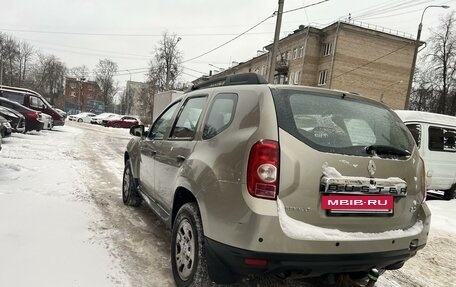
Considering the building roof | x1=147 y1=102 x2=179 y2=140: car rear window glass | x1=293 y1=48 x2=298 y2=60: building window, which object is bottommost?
x1=147 y1=102 x2=179 y2=140: car rear window glass

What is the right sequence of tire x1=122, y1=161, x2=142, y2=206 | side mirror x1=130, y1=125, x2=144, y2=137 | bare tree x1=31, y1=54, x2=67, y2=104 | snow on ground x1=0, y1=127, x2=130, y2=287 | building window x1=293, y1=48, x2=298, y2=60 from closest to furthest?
snow on ground x1=0, y1=127, x2=130, y2=287 < side mirror x1=130, y1=125, x2=144, y2=137 < tire x1=122, y1=161, x2=142, y2=206 < building window x1=293, y1=48, x2=298, y2=60 < bare tree x1=31, y1=54, x2=67, y2=104

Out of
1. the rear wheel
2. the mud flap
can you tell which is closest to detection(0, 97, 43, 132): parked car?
the rear wheel

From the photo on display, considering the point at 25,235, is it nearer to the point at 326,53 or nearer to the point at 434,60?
the point at 326,53

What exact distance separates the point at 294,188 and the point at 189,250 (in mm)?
1131

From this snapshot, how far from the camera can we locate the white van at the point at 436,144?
355 inches

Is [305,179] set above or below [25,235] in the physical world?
above

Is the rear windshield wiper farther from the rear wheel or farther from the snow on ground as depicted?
the rear wheel

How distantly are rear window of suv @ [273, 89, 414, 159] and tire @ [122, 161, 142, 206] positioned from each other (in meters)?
3.50

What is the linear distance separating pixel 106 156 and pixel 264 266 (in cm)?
1069

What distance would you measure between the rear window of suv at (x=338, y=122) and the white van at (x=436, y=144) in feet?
20.7

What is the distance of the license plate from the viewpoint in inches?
105

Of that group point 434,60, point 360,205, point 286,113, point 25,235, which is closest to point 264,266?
point 360,205

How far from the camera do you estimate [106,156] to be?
12.4 metres

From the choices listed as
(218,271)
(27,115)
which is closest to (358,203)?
(218,271)
